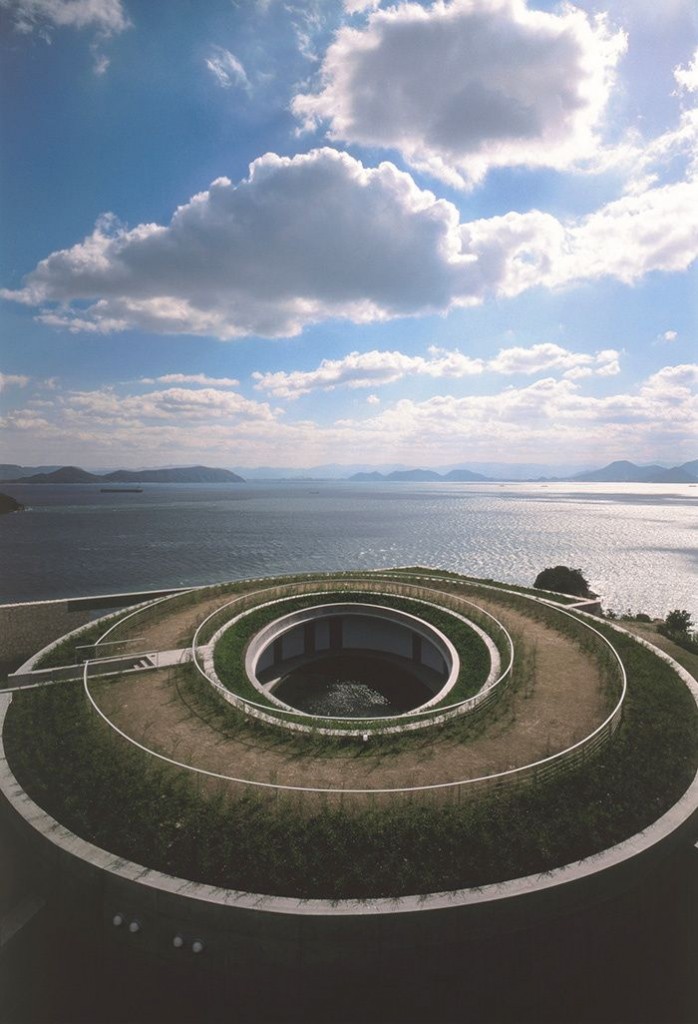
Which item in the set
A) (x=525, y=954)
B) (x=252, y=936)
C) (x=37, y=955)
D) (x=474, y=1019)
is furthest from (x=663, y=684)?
(x=37, y=955)

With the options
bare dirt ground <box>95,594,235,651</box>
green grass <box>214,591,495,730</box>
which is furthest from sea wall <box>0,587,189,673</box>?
green grass <box>214,591,495,730</box>

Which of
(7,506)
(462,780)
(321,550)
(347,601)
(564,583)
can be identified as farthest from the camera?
(7,506)

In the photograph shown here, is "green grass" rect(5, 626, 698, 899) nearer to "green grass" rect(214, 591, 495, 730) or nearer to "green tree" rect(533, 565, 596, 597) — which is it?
"green grass" rect(214, 591, 495, 730)

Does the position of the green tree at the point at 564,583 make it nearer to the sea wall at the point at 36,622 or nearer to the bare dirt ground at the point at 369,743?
the bare dirt ground at the point at 369,743

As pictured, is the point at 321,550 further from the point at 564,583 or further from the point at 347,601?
the point at 347,601

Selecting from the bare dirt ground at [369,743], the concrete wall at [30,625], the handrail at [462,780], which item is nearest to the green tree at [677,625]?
the bare dirt ground at [369,743]

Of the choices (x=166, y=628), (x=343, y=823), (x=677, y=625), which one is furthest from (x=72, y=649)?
(x=677, y=625)

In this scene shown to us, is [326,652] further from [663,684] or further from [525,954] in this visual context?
[525,954]
